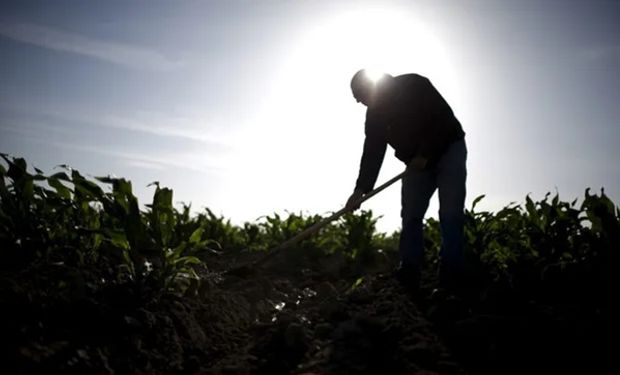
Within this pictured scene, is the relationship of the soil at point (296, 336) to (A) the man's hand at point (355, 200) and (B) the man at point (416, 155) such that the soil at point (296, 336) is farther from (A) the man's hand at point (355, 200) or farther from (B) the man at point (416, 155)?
(A) the man's hand at point (355, 200)

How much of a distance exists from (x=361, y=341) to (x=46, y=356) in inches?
55.7

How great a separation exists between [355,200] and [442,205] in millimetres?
855

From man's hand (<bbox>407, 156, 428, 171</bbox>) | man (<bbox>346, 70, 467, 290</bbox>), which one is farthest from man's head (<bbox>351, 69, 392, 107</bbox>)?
man's hand (<bbox>407, 156, 428, 171</bbox>)

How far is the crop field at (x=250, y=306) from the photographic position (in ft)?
5.16

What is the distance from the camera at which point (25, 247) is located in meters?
2.22

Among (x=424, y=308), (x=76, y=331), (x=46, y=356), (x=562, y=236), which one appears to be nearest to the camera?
(x=46, y=356)

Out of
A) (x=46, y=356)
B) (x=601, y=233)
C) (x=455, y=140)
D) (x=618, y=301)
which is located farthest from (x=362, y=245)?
(x=46, y=356)

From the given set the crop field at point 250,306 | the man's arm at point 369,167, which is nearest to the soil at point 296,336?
the crop field at point 250,306

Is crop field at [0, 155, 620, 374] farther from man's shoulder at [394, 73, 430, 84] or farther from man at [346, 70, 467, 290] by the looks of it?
man's shoulder at [394, 73, 430, 84]

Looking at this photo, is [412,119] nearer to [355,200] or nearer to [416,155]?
[416,155]

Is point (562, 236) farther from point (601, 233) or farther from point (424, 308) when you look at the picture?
point (424, 308)

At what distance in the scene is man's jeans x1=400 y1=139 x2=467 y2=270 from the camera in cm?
298

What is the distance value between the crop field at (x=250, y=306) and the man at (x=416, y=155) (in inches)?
11.4

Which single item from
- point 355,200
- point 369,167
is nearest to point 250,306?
point 355,200
